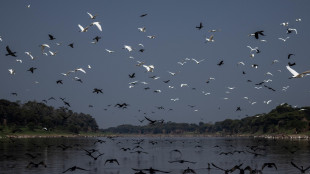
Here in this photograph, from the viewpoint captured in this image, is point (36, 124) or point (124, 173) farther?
point (36, 124)

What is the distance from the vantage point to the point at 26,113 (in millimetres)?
191000

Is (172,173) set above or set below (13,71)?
below

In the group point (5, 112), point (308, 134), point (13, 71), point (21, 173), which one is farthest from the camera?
point (5, 112)

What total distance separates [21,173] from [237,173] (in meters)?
20.0

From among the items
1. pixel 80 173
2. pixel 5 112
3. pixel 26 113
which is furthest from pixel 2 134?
pixel 80 173

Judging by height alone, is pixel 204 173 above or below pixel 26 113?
below

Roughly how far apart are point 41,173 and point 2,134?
4546 inches

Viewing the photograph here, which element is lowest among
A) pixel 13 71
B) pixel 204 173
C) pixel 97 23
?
pixel 204 173

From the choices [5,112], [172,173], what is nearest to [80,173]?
[172,173]

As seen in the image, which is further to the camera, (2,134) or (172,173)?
(2,134)

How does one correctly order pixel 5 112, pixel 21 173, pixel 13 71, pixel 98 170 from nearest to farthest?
pixel 21 173
pixel 98 170
pixel 13 71
pixel 5 112

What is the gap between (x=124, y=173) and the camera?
131 ft

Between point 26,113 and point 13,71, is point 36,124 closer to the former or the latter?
point 26,113

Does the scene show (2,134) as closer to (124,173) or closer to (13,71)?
(13,71)
